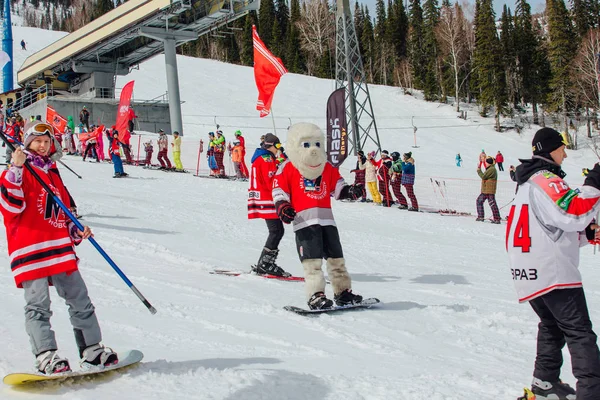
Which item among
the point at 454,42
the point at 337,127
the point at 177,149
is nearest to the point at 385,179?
the point at 337,127

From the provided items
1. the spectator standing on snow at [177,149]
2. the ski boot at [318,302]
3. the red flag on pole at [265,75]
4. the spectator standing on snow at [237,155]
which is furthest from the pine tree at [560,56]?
the ski boot at [318,302]

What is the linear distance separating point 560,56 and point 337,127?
134 ft

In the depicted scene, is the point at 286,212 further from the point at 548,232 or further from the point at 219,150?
the point at 219,150

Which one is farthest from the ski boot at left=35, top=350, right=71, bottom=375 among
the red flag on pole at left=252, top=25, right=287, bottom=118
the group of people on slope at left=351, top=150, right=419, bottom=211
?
the red flag on pole at left=252, top=25, right=287, bottom=118

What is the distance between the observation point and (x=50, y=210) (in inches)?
136

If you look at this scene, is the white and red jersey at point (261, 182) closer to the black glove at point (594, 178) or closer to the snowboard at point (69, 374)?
the snowboard at point (69, 374)

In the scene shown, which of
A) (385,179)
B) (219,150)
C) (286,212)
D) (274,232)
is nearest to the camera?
(286,212)

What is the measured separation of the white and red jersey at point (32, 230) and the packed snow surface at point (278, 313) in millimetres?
654

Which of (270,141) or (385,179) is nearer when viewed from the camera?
(270,141)

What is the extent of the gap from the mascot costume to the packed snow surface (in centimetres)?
33

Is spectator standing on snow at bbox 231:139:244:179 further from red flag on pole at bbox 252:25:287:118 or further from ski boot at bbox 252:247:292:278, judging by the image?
ski boot at bbox 252:247:292:278

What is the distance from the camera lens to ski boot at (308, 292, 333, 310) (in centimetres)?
527

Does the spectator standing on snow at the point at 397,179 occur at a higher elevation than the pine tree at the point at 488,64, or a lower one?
lower

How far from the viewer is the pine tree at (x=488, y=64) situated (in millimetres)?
52344
